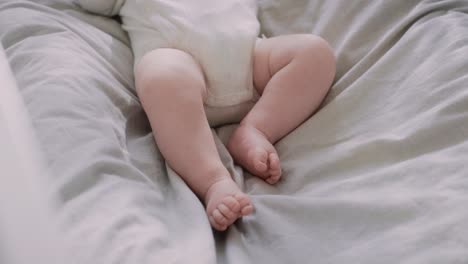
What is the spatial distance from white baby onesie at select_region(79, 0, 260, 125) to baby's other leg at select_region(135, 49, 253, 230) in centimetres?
8

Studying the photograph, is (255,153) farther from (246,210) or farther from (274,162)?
(246,210)

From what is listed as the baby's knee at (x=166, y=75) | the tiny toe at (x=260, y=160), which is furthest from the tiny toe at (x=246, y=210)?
the baby's knee at (x=166, y=75)

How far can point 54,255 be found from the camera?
0.90ft

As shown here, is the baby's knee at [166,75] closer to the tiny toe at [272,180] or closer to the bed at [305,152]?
the bed at [305,152]

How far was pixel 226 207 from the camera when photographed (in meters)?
0.62

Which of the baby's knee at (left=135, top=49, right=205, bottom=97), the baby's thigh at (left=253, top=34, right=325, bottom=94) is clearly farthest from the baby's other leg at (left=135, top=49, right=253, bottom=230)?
the baby's thigh at (left=253, top=34, right=325, bottom=94)

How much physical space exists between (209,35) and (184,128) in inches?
9.2

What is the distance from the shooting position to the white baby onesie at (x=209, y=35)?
859 mm

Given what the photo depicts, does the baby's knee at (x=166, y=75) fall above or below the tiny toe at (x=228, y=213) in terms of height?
above

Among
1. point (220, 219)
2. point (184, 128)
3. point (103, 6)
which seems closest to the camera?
point (220, 219)

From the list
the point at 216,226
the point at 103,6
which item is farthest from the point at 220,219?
the point at 103,6

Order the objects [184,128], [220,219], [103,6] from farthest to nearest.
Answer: [103,6] → [184,128] → [220,219]

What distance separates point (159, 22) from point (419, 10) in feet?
1.48

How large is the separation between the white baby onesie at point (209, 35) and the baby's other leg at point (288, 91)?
51mm
